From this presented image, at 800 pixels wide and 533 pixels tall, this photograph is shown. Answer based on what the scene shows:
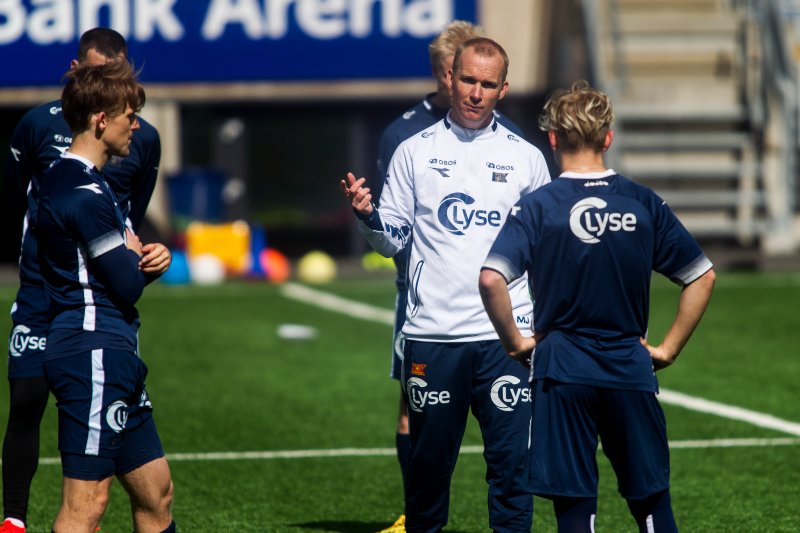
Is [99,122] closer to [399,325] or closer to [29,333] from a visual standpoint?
[29,333]

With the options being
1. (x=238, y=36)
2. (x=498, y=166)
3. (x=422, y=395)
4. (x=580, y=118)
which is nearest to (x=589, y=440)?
(x=422, y=395)

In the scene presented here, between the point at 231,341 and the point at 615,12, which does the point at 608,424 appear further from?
the point at 615,12

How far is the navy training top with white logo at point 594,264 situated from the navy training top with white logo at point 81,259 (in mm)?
1263

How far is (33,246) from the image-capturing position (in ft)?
18.5

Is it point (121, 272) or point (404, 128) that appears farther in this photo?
point (404, 128)

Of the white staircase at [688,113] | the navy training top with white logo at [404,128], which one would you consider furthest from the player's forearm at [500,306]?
the white staircase at [688,113]

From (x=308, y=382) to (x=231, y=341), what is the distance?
7.64 feet

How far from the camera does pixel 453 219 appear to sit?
209 inches

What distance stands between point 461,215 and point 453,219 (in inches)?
1.4

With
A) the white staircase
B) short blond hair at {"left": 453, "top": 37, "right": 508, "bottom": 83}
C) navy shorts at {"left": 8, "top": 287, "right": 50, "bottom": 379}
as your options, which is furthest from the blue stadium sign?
short blond hair at {"left": 453, "top": 37, "right": 508, "bottom": 83}

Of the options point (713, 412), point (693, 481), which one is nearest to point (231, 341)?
point (713, 412)

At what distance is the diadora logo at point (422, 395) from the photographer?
Answer: 531 cm

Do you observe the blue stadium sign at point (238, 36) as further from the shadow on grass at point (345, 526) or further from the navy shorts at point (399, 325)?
the shadow on grass at point (345, 526)

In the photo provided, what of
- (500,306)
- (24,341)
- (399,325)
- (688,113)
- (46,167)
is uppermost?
(46,167)
